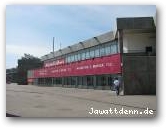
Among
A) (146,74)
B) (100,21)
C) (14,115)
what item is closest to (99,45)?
(146,74)

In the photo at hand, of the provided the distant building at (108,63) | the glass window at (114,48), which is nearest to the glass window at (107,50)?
the distant building at (108,63)

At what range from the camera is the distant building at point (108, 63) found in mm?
15211

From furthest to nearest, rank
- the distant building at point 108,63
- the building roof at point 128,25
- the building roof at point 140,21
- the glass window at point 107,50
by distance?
the glass window at point 107,50, the distant building at point 108,63, the building roof at point 128,25, the building roof at point 140,21

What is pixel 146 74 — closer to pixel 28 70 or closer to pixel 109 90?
pixel 109 90

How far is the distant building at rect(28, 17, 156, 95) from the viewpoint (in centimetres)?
1521

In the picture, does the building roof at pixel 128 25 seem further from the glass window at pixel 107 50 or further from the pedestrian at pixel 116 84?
the pedestrian at pixel 116 84

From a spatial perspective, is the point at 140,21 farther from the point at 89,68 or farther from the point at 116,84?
the point at 89,68

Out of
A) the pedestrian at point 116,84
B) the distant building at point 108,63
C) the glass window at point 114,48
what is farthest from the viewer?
the glass window at point 114,48

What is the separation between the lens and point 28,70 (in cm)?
1630

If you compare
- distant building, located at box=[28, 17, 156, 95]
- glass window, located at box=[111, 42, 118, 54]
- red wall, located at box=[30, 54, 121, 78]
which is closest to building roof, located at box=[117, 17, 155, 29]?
distant building, located at box=[28, 17, 156, 95]

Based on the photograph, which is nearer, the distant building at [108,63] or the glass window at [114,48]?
the distant building at [108,63]

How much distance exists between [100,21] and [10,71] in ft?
9.96

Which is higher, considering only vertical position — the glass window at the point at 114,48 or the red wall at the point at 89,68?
the glass window at the point at 114,48

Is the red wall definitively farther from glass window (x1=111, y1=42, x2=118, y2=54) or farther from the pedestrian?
the pedestrian
